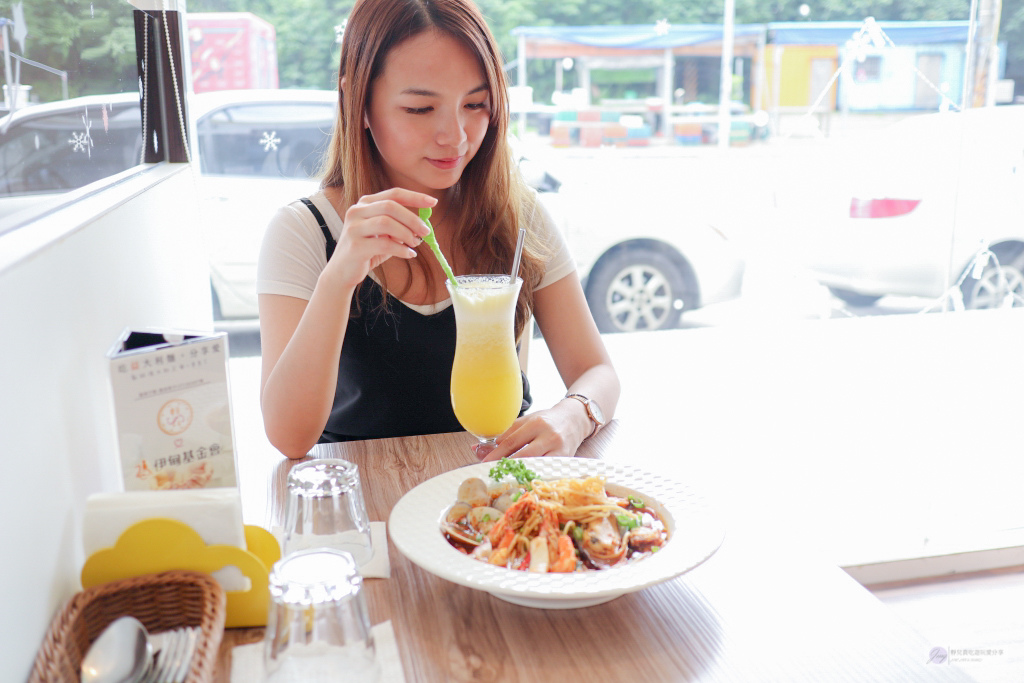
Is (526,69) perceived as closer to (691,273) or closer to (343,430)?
(691,273)

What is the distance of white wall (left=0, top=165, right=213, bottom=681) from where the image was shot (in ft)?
2.32

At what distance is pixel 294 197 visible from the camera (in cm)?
201

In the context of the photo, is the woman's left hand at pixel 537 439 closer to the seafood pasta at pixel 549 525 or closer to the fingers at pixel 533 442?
the fingers at pixel 533 442

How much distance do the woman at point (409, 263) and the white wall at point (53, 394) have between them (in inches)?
11.6

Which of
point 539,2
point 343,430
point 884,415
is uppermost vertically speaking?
point 539,2

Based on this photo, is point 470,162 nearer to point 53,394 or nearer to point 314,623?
point 53,394

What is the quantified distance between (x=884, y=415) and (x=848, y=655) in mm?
2960

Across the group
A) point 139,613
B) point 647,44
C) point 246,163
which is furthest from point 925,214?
point 139,613

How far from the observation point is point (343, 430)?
5.64 feet

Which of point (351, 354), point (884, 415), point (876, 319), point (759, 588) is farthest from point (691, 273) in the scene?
point (759, 588)

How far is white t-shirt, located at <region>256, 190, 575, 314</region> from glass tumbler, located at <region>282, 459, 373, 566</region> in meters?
0.69

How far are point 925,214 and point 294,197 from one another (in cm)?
234

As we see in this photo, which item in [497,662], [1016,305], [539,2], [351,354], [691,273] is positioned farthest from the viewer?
[691,273]

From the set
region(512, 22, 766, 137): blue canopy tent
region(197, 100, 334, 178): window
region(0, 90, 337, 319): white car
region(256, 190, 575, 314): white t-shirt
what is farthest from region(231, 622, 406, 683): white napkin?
region(512, 22, 766, 137): blue canopy tent
